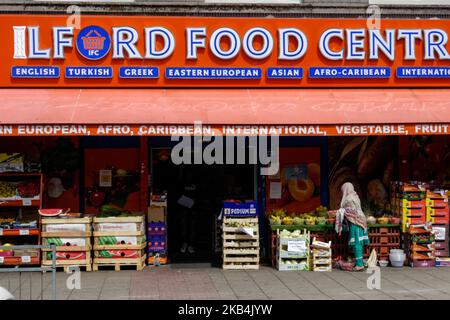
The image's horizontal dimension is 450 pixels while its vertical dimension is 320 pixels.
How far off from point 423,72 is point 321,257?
4.79 metres

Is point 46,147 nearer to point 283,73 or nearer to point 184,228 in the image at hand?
point 184,228

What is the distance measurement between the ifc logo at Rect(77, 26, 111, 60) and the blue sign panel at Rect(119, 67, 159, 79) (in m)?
0.53

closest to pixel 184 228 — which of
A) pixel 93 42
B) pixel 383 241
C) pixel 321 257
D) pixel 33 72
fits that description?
pixel 321 257

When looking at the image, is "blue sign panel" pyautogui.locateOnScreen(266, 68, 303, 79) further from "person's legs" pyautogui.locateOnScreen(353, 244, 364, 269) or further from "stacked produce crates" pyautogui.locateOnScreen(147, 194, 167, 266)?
"person's legs" pyautogui.locateOnScreen(353, 244, 364, 269)

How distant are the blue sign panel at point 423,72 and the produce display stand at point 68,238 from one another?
286 inches

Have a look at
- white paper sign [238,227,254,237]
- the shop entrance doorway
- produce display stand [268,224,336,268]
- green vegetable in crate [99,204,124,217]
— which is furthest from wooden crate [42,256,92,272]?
produce display stand [268,224,336,268]

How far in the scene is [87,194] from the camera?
1477 centimetres

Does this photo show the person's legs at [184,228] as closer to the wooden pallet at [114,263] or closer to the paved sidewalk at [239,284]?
the paved sidewalk at [239,284]

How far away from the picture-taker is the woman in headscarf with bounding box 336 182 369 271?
42.9ft

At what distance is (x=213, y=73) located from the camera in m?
14.6

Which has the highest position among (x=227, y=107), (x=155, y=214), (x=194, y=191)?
(x=227, y=107)

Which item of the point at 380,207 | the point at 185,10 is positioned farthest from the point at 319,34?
the point at 380,207

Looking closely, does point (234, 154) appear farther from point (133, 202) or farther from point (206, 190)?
point (133, 202)

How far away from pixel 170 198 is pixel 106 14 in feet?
14.1
